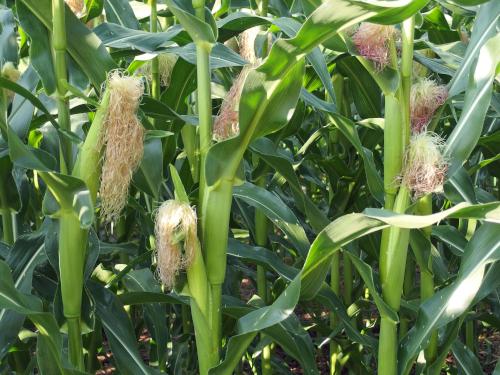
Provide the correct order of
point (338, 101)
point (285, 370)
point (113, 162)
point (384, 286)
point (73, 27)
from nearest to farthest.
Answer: point (113, 162) < point (73, 27) < point (384, 286) < point (338, 101) < point (285, 370)

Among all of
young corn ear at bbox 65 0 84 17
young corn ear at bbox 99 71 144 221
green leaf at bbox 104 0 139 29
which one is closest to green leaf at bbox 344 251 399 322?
young corn ear at bbox 99 71 144 221

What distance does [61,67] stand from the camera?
155cm

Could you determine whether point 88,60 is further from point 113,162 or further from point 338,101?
point 338,101

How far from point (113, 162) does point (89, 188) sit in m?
0.09

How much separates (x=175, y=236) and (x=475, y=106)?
2.41 feet

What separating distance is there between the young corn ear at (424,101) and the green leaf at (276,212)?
385mm

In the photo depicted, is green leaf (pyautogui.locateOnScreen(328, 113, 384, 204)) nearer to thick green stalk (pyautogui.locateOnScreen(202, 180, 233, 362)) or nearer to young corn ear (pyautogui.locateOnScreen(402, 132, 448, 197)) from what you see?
young corn ear (pyautogui.locateOnScreen(402, 132, 448, 197))

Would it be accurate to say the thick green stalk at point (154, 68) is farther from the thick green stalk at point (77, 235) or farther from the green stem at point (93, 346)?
the green stem at point (93, 346)

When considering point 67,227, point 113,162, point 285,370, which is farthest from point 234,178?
point 285,370

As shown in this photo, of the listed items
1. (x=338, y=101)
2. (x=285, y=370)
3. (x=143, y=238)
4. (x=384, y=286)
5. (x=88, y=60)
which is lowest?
(x=285, y=370)

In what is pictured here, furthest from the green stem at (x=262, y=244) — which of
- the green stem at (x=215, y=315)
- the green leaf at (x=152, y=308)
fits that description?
the green stem at (x=215, y=315)

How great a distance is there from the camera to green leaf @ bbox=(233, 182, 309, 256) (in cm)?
186

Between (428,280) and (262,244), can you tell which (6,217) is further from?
(428,280)

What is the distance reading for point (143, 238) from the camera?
97.8 inches
